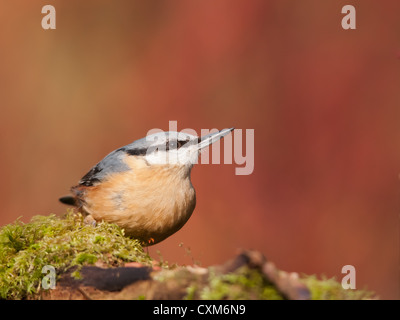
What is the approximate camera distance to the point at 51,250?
4.96 feet

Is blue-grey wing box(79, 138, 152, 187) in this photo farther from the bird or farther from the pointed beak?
the pointed beak

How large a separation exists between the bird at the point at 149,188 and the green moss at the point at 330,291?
2.50 feet

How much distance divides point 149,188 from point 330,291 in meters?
0.89

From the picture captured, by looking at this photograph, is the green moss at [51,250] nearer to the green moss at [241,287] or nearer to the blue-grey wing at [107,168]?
the blue-grey wing at [107,168]

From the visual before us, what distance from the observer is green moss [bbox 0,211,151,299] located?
1.46 metres

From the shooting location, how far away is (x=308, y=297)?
118 centimetres

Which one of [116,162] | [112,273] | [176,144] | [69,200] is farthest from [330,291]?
[69,200]

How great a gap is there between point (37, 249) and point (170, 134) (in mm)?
695

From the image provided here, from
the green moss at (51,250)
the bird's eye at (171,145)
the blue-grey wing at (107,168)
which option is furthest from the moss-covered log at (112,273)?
the bird's eye at (171,145)

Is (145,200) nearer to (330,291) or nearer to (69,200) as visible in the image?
(69,200)

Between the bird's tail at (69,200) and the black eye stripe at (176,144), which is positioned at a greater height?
the black eye stripe at (176,144)

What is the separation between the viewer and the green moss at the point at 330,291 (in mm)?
1196
